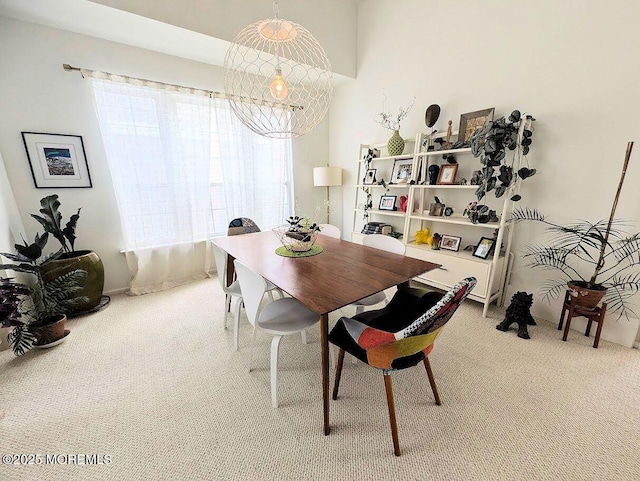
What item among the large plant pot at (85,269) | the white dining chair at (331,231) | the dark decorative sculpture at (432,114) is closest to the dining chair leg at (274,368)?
the white dining chair at (331,231)

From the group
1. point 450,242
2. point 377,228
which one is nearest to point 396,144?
point 377,228

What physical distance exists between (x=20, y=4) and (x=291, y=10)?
89.0 inches

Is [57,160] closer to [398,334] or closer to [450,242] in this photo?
[398,334]

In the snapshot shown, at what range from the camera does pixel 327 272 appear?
62.2 inches

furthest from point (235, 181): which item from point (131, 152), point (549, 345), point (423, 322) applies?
point (549, 345)

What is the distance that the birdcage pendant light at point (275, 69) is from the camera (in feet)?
5.04

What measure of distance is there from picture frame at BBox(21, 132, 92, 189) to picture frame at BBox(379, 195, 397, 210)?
329 centimetres

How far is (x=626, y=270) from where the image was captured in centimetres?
194

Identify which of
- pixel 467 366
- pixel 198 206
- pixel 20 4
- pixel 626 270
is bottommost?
pixel 467 366

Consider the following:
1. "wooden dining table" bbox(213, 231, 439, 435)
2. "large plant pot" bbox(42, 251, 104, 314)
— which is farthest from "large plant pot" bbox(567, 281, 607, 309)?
"large plant pot" bbox(42, 251, 104, 314)

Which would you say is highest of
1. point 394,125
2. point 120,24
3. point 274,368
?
point 120,24

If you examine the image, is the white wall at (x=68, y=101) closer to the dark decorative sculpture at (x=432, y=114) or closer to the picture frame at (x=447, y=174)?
the dark decorative sculpture at (x=432, y=114)

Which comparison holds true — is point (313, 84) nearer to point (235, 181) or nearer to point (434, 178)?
point (235, 181)

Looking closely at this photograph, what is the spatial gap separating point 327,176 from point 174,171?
200 cm
